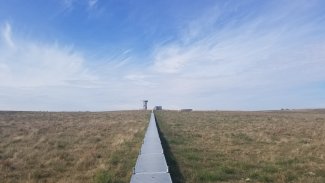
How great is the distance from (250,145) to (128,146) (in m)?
5.26

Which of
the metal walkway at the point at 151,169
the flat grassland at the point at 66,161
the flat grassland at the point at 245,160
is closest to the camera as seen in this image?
the metal walkway at the point at 151,169

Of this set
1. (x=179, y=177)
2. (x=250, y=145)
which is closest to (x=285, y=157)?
(x=250, y=145)

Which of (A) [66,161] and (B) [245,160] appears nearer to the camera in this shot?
(B) [245,160]

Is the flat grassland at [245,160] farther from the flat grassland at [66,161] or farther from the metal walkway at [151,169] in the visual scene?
the flat grassland at [66,161]

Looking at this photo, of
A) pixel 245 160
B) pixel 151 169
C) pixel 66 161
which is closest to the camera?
pixel 151 169

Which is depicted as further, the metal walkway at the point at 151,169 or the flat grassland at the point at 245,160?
the flat grassland at the point at 245,160

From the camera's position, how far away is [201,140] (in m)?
20.8

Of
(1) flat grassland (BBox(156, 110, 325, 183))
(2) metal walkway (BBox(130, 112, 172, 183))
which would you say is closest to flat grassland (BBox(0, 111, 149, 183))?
(2) metal walkway (BBox(130, 112, 172, 183))

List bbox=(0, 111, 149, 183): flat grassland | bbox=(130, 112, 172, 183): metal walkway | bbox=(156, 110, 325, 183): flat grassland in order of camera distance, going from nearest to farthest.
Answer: bbox=(130, 112, 172, 183): metal walkway, bbox=(156, 110, 325, 183): flat grassland, bbox=(0, 111, 149, 183): flat grassland

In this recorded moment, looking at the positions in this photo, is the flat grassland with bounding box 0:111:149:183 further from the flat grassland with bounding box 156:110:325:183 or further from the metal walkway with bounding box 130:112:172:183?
the flat grassland with bounding box 156:110:325:183

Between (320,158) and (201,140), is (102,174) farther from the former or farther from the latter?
(201,140)

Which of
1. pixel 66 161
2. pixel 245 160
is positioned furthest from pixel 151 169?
pixel 66 161

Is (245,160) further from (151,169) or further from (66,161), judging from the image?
(66,161)

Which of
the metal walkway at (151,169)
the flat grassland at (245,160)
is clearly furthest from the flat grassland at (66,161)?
the flat grassland at (245,160)
